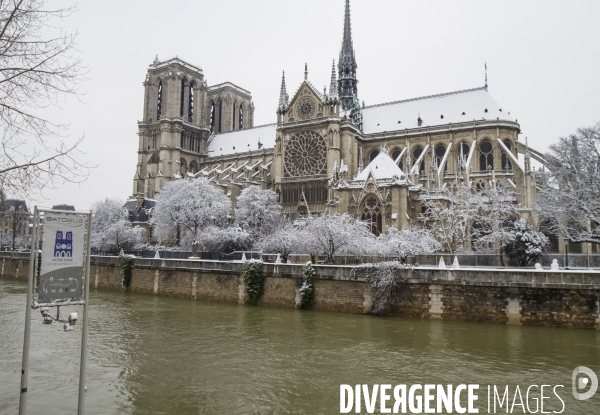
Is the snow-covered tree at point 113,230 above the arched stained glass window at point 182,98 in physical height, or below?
below

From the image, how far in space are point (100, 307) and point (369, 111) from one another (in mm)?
43398

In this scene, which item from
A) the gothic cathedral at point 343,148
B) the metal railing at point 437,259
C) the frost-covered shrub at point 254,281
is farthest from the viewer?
the gothic cathedral at point 343,148

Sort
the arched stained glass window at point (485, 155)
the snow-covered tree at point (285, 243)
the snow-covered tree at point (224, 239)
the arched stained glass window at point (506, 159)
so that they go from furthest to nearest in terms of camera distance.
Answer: the arched stained glass window at point (485, 155), the arched stained glass window at point (506, 159), the snow-covered tree at point (224, 239), the snow-covered tree at point (285, 243)

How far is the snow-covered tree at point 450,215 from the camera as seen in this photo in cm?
3803


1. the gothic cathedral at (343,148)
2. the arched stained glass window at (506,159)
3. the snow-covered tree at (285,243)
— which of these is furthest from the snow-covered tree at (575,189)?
the snow-covered tree at (285,243)

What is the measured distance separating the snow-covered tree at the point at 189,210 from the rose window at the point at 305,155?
860 centimetres

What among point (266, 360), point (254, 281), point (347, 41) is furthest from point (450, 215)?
point (347, 41)

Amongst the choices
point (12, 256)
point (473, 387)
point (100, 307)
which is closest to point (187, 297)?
point (100, 307)

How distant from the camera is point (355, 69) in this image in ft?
218

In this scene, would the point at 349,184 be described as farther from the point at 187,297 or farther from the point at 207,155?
the point at 207,155

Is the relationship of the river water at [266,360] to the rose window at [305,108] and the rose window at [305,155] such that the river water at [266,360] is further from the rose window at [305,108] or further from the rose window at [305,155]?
the rose window at [305,108]

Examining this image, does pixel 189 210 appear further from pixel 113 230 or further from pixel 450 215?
pixel 450 215

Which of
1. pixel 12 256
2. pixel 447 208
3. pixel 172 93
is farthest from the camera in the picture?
pixel 172 93

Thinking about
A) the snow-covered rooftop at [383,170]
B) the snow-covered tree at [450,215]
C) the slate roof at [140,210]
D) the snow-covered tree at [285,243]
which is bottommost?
the snow-covered tree at [285,243]
